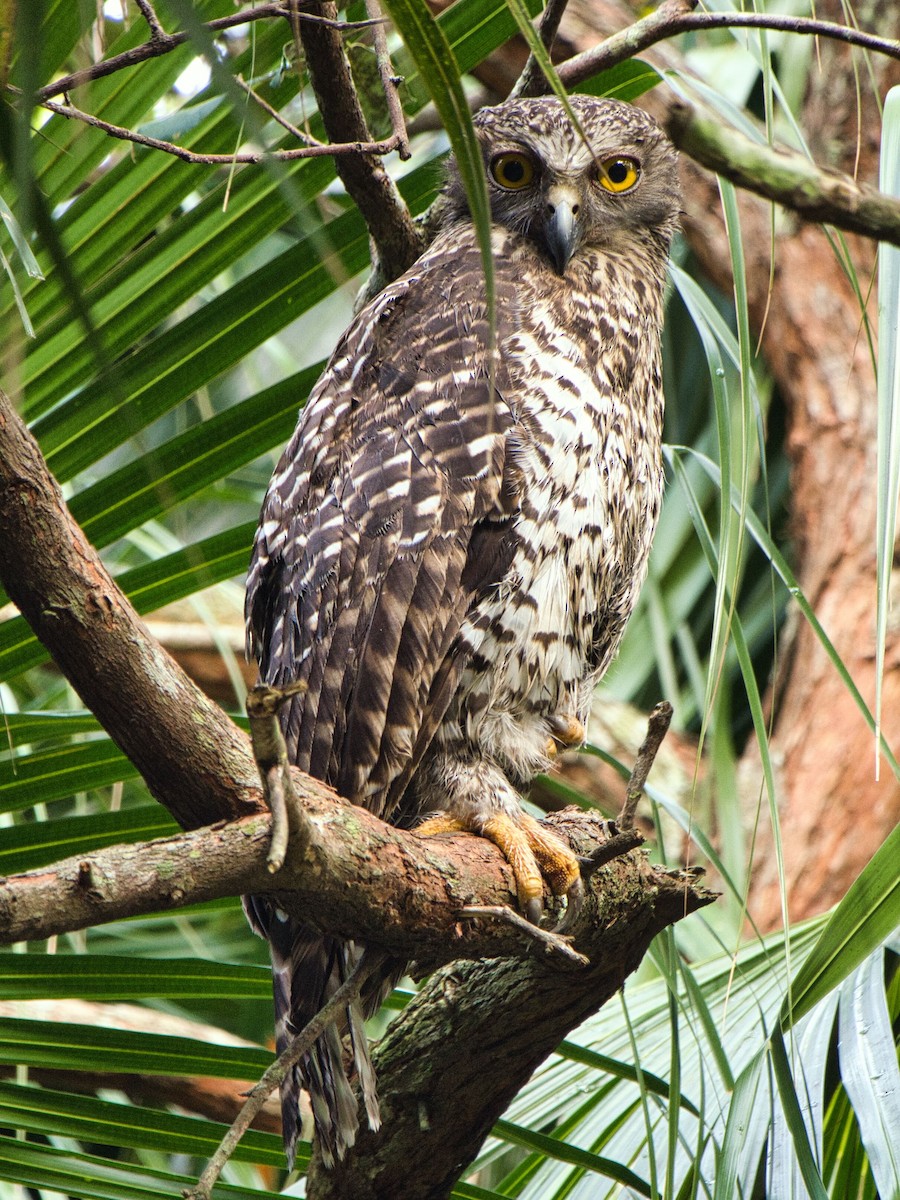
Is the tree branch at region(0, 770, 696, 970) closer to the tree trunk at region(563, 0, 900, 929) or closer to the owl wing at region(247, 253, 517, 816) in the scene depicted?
the owl wing at region(247, 253, 517, 816)

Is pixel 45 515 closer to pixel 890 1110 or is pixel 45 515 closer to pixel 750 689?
pixel 750 689

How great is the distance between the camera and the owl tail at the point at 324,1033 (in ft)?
7.48

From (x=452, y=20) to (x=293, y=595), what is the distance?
120cm

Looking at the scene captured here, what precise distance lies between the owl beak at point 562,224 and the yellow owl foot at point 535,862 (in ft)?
4.42

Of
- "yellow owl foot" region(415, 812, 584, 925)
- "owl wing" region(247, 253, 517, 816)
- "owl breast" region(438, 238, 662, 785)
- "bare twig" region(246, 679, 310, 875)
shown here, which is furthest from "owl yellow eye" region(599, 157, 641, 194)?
"bare twig" region(246, 679, 310, 875)

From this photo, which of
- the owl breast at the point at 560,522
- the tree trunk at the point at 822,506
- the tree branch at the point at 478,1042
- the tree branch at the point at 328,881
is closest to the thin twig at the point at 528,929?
the tree branch at the point at 328,881

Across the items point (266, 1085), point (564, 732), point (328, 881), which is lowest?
point (266, 1085)

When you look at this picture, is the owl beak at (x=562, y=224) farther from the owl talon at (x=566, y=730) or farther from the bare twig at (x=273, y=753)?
the bare twig at (x=273, y=753)

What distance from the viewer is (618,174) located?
3.14 metres

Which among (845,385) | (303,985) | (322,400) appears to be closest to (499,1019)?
(303,985)

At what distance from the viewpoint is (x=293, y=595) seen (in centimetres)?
260

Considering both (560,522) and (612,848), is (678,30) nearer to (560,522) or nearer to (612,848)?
(560,522)

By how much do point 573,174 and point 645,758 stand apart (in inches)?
64.3

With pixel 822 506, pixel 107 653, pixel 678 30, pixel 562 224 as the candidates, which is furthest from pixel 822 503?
pixel 107 653
